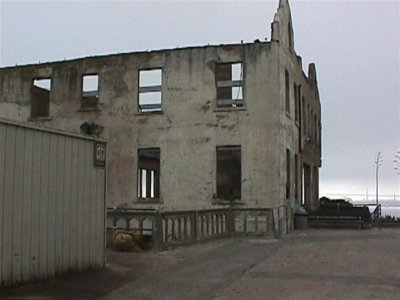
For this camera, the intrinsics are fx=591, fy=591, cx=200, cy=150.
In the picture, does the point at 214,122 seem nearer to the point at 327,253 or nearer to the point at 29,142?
the point at 327,253

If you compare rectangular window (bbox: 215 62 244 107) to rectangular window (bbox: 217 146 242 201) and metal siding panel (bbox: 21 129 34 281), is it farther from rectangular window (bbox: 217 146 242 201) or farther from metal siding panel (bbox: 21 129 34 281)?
metal siding panel (bbox: 21 129 34 281)

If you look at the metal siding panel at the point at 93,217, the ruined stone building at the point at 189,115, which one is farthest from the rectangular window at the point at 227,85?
the metal siding panel at the point at 93,217

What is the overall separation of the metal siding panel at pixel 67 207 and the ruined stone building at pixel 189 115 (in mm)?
12422

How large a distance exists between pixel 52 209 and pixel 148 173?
56.3 feet

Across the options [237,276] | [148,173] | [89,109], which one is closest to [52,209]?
[237,276]

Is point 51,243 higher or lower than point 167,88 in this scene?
lower

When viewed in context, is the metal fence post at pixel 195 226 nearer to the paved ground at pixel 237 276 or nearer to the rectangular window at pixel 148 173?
the paved ground at pixel 237 276

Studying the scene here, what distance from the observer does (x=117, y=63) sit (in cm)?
2523

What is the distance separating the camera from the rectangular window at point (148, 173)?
24.9m

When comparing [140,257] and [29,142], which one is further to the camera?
[140,257]

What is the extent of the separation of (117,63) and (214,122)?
16.8ft

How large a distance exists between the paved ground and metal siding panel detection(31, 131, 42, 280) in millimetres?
401

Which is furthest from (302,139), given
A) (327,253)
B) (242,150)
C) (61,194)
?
(61,194)

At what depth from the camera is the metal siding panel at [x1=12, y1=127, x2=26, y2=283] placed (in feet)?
31.2
